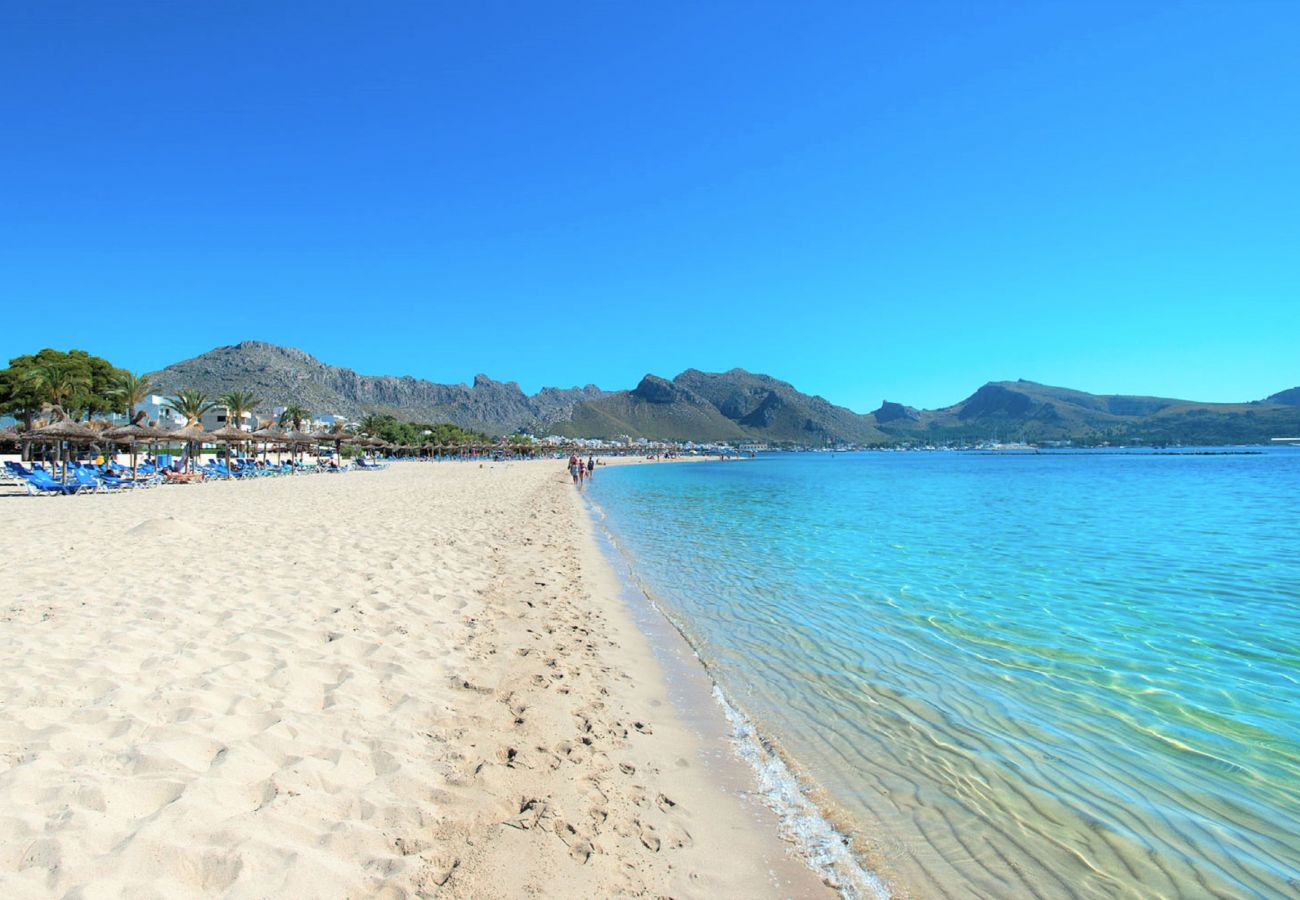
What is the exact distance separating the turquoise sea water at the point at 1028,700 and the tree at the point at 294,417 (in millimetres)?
65494

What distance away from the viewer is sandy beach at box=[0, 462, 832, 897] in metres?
2.71

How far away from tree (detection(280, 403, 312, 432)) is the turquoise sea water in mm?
65494

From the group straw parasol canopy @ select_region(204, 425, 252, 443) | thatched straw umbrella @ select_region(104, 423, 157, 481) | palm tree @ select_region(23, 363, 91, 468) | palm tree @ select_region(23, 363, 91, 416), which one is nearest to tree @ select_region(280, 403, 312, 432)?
palm tree @ select_region(23, 363, 91, 468)

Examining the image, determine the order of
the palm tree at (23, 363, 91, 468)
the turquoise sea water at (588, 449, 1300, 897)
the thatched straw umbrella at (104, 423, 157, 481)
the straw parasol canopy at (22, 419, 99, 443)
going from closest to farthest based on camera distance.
Result: 1. the turquoise sea water at (588, 449, 1300, 897)
2. the straw parasol canopy at (22, 419, 99, 443)
3. the thatched straw umbrella at (104, 423, 157, 481)
4. the palm tree at (23, 363, 91, 468)

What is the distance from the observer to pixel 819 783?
4.15m

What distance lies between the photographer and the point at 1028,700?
566cm

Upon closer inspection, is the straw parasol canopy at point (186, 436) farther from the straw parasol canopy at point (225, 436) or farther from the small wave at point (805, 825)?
the small wave at point (805, 825)

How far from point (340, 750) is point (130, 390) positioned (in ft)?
198

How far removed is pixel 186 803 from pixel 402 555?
7.49m

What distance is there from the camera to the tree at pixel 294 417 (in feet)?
223

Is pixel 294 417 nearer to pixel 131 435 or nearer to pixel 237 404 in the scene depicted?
pixel 237 404

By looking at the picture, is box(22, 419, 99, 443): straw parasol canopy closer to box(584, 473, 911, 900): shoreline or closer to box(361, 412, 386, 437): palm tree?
box(584, 473, 911, 900): shoreline

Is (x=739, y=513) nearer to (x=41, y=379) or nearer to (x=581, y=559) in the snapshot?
(x=581, y=559)

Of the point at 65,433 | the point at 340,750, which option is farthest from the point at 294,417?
the point at 340,750
